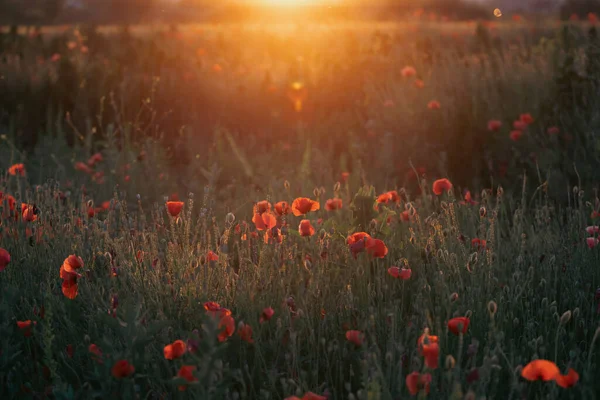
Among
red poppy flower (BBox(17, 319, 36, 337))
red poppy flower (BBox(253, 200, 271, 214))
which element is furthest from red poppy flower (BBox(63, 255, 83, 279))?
red poppy flower (BBox(253, 200, 271, 214))

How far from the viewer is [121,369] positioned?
1.80m

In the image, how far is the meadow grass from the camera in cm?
218

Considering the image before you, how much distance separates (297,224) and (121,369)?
184 centimetres

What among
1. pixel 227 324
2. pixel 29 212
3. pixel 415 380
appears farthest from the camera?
pixel 29 212

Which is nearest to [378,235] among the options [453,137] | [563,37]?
[453,137]

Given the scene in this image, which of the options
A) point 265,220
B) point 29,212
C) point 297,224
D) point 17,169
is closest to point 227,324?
point 265,220

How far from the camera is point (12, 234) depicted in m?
3.04

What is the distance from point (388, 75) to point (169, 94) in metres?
2.14

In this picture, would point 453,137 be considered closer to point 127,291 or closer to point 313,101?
point 313,101

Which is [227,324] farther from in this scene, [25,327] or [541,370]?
[541,370]

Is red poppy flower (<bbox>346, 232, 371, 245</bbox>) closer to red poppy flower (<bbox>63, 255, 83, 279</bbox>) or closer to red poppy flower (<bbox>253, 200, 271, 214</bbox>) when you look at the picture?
red poppy flower (<bbox>253, 200, 271, 214</bbox>)

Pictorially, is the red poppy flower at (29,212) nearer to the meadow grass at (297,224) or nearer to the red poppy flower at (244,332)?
the meadow grass at (297,224)

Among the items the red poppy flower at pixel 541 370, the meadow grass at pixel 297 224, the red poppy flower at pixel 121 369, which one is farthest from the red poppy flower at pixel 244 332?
the red poppy flower at pixel 541 370

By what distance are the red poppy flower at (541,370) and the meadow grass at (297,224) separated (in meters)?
0.01
